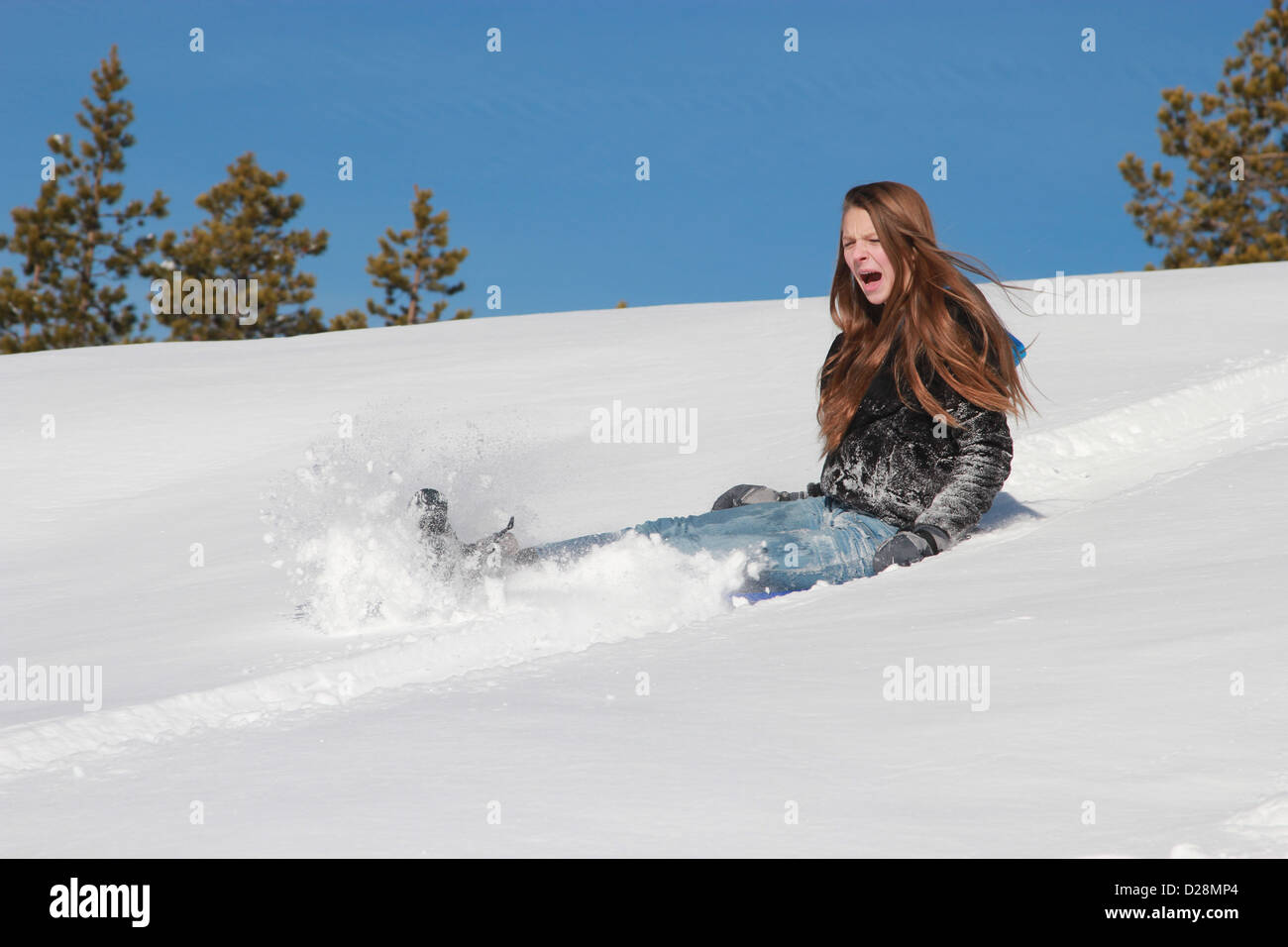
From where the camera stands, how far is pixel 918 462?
3963mm

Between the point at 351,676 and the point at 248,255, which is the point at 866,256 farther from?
the point at 248,255

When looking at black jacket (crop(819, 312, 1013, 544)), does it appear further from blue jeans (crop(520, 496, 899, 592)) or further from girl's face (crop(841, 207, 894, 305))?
girl's face (crop(841, 207, 894, 305))

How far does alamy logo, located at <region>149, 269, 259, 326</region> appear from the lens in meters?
34.7

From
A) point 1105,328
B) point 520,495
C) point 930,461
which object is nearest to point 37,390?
point 520,495

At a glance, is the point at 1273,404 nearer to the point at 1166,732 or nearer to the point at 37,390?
the point at 1166,732

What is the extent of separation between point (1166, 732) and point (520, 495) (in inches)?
143

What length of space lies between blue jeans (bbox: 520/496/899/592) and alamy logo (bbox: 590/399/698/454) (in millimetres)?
2641

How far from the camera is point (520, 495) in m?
5.38

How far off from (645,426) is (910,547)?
3833 mm

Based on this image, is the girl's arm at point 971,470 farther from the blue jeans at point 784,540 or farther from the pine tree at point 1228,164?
the pine tree at point 1228,164

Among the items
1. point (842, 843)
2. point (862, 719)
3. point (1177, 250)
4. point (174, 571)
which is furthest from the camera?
point (1177, 250)

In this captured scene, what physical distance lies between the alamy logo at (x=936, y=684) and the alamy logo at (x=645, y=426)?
4111mm

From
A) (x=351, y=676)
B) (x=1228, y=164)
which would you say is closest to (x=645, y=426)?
(x=351, y=676)
